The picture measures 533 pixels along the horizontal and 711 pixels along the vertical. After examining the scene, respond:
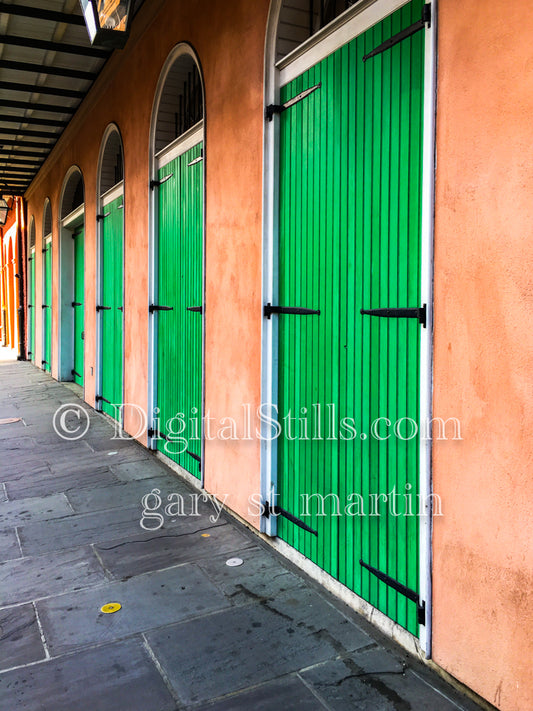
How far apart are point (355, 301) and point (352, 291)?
0.19 ft

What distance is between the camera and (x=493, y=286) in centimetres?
220

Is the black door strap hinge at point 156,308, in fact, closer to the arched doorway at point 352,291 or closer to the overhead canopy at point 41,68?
the arched doorway at point 352,291

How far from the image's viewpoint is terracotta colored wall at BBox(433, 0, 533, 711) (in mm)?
2086

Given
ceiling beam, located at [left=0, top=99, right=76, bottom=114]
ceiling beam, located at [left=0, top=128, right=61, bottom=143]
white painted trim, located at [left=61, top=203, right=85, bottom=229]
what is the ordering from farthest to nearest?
ceiling beam, located at [left=0, top=128, right=61, bottom=143]
white painted trim, located at [left=61, top=203, right=85, bottom=229]
ceiling beam, located at [left=0, top=99, right=76, bottom=114]

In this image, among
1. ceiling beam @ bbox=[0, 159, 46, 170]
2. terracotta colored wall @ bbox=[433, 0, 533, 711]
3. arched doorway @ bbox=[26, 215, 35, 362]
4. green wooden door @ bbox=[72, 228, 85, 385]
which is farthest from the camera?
arched doorway @ bbox=[26, 215, 35, 362]

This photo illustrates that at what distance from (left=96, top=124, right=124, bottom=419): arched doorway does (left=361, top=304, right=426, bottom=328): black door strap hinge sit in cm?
500

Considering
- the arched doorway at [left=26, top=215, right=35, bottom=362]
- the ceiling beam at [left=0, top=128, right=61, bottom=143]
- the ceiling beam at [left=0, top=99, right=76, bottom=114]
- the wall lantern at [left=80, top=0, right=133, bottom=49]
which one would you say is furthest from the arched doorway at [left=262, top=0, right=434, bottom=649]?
the arched doorway at [left=26, top=215, right=35, bottom=362]

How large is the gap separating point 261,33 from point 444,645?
3507 millimetres

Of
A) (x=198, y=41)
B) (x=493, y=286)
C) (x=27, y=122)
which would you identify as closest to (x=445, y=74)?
(x=493, y=286)

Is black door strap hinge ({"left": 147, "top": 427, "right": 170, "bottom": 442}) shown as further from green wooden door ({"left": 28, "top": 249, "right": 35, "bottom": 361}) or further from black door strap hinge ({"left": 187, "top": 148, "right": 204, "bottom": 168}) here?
green wooden door ({"left": 28, "top": 249, "right": 35, "bottom": 361})

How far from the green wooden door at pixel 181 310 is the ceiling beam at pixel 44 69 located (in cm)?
302

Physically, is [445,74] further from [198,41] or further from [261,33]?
[198,41]

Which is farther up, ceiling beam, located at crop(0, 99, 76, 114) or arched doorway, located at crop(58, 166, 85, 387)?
ceiling beam, located at crop(0, 99, 76, 114)

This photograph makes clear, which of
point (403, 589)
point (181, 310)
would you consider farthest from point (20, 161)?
point (403, 589)
